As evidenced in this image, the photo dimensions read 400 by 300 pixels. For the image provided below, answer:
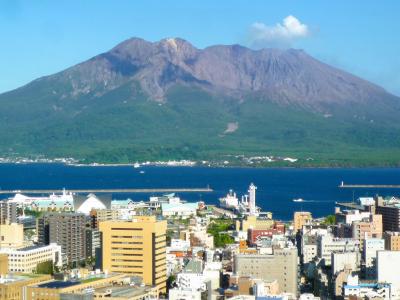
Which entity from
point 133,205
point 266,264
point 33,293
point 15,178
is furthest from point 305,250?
point 15,178

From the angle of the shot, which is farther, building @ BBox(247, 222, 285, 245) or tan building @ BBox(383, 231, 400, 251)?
building @ BBox(247, 222, 285, 245)

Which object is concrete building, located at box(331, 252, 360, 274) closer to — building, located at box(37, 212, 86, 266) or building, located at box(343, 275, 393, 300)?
building, located at box(343, 275, 393, 300)

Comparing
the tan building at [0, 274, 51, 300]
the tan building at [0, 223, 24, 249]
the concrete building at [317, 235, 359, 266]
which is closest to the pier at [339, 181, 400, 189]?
the concrete building at [317, 235, 359, 266]

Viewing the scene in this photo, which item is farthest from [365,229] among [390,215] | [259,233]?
[390,215]

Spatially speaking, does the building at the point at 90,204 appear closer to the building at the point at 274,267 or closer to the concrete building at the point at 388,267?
the building at the point at 274,267

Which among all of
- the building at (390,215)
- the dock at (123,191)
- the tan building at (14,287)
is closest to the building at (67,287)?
the tan building at (14,287)

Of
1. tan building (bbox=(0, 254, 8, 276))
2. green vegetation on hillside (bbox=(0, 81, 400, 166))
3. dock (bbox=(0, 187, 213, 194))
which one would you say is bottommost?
tan building (bbox=(0, 254, 8, 276))

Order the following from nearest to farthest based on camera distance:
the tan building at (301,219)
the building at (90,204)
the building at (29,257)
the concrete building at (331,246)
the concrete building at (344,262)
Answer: the concrete building at (344,262)
the building at (29,257)
the concrete building at (331,246)
the tan building at (301,219)
the building at (90,204)
